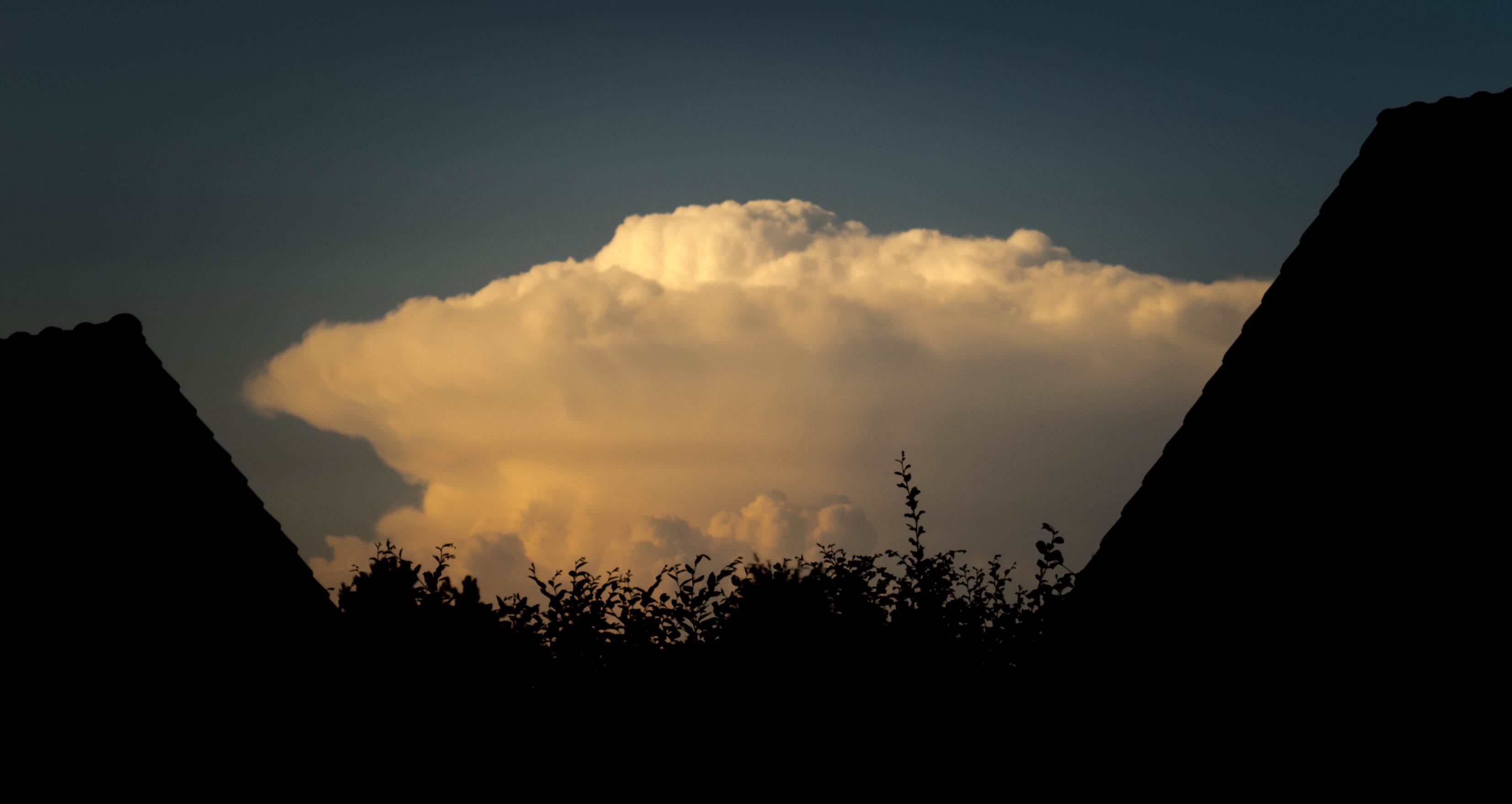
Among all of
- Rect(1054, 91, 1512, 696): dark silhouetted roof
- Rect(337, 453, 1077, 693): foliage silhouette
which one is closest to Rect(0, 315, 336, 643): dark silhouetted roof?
Rect(337, 453, 1077, 693): foliage silhouette

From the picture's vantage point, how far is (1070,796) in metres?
5.12

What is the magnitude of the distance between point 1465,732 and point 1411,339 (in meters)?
2.14

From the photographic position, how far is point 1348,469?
15.5 ft

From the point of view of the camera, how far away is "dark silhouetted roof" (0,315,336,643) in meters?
7.70

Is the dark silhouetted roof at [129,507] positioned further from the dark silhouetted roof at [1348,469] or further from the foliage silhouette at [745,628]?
→ the dark silhouetted roof at [1348,469]

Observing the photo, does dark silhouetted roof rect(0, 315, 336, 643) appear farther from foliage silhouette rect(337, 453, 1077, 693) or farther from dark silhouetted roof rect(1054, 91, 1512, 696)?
dark silhouetted roof rect(1054, 91, 1512, 696)

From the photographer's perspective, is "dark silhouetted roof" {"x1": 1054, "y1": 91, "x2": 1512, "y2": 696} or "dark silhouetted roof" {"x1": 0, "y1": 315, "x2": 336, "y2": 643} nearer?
"dark silhouetted roof" {"x1": 1054, "y1": 91, "x2": 1512, "y2": 696}

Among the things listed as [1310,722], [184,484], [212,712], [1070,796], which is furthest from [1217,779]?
[184,484]

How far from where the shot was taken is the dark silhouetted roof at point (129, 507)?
770 centimetres

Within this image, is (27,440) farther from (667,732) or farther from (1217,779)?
(1217,779)

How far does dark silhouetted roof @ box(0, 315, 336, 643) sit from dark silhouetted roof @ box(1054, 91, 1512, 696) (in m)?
7.45

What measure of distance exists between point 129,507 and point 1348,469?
9.72 meters

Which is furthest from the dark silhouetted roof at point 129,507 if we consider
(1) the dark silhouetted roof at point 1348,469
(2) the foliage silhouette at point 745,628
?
(1) the dark silhouetted roof at point 1348,469

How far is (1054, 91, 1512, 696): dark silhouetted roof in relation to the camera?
4211 mm
